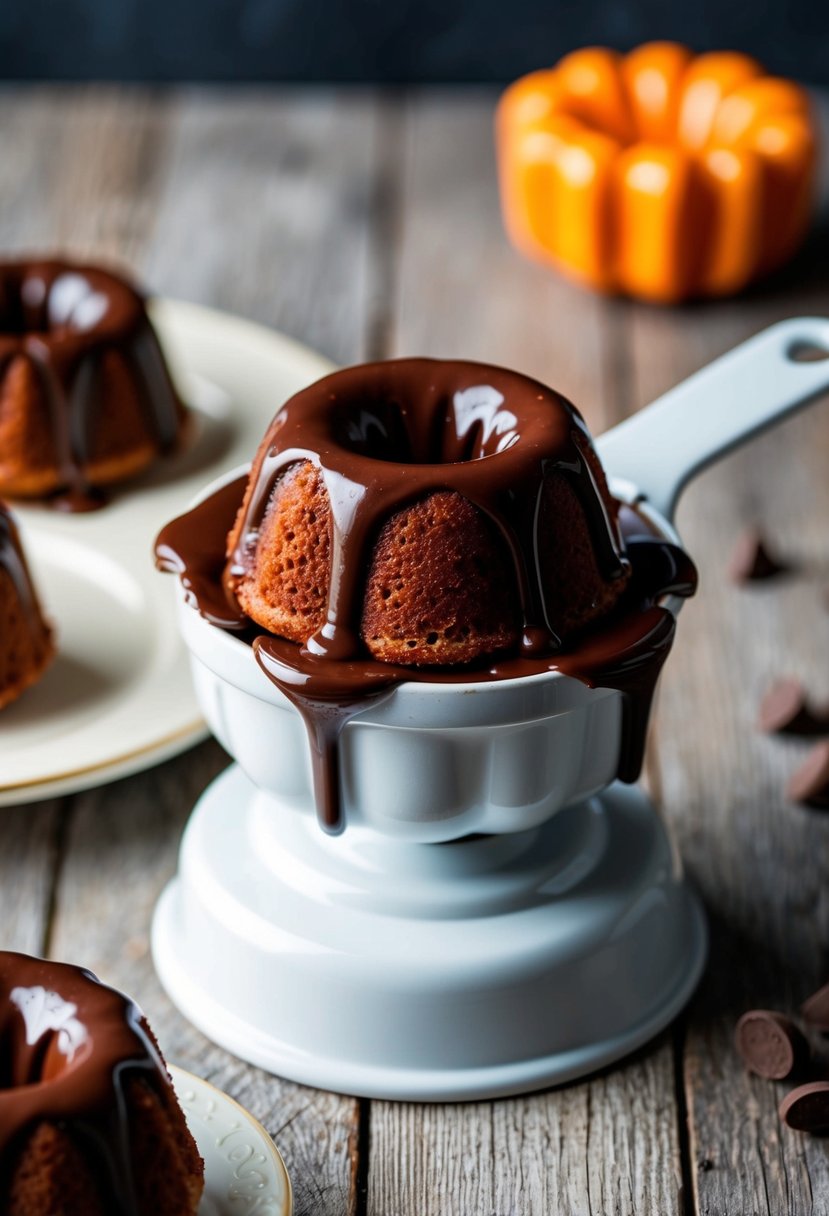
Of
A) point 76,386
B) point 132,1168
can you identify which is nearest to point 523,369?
point 76,386

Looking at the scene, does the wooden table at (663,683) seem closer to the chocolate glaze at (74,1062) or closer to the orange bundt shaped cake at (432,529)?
the chocolate glaze at (74,1062)

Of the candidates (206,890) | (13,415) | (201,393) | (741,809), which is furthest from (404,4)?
(206,890)

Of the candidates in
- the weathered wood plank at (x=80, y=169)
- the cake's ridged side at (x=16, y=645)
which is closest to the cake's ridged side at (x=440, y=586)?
the cake's ridged side at (x=16, y=645)

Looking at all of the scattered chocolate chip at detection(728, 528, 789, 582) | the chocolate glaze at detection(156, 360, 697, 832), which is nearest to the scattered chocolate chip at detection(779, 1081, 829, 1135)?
the chocolate glaze at detection(156, 360, 697, 832)

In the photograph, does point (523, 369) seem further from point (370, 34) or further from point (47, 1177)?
point (47, 1177)

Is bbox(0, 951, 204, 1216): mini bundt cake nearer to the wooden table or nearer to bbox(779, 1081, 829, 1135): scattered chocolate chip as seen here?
the wooden table
